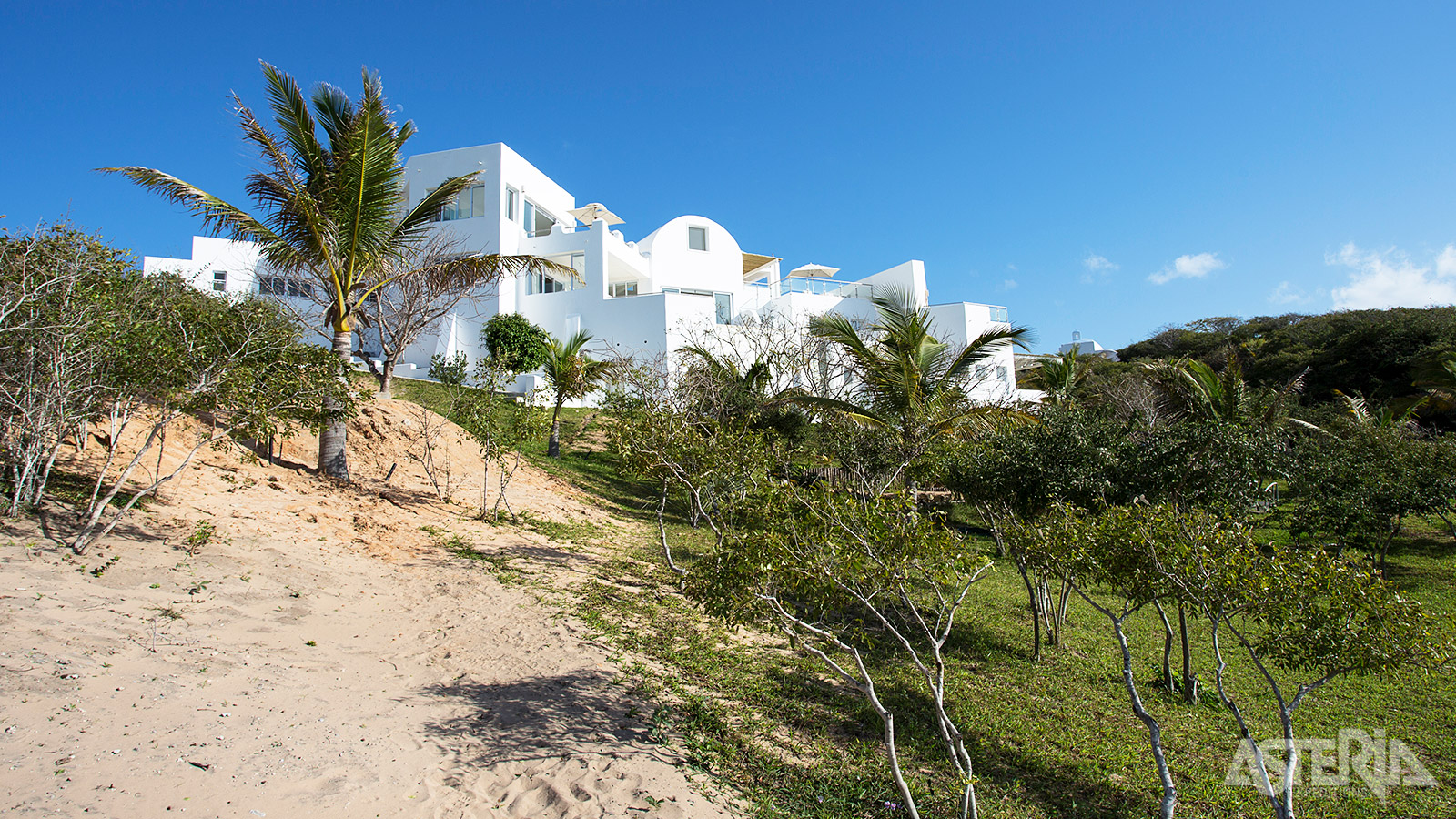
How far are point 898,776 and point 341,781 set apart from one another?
396 centimetres

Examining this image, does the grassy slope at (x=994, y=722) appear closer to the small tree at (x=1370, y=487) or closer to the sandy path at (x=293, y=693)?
the sandy path at (x=293, y=693)

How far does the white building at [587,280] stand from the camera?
88.3 ft

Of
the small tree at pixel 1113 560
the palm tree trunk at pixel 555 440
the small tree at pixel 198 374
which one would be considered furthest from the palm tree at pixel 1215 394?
the small tree at pixel 198 374

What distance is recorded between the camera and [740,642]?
29.3 ft

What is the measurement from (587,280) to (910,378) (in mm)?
18069

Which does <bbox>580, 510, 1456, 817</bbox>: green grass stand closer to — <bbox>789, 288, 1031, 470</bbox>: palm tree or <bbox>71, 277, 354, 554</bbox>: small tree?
<bbox>789, 288, 1031, 470</bbox>: palm tree

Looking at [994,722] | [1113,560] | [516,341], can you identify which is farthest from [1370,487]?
[516,341]

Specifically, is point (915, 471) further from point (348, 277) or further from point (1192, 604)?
point (348, 277)

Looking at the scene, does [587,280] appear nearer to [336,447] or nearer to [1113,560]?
[336,447]

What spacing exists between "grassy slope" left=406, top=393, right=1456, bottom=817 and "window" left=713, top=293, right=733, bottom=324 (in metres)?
19.5

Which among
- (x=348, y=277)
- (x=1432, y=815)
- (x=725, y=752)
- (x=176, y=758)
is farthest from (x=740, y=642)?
(x=348, y=277)

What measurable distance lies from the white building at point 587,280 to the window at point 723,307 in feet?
0.21

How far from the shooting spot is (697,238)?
3359 centimetres

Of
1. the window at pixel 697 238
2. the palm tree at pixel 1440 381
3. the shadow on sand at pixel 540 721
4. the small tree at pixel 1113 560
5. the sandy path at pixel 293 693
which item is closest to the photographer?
the sandy path at pixel 293 693
